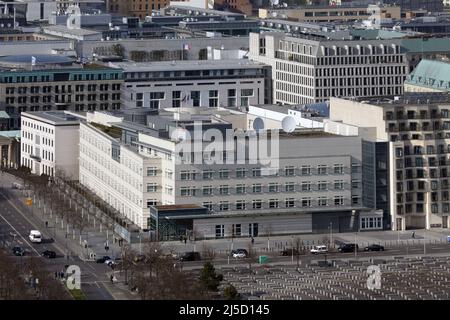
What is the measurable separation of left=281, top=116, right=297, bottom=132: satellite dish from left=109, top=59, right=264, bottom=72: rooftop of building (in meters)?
26.1

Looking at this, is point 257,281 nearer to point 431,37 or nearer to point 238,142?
point 238,142

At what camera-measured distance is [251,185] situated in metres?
89.7

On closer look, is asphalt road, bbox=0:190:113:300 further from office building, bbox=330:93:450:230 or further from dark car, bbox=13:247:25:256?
office building, bbox=330:93:450:230

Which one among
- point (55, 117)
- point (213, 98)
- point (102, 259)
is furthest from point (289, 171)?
point (213, 98)

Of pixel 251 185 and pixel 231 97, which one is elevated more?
pixel 231 97

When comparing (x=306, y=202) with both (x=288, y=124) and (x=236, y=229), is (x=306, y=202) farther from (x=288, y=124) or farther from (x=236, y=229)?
(x=288, y=124)

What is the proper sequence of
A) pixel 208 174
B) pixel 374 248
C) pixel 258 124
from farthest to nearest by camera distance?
pixel 258 124
pixel 208 174
pixel 374 248

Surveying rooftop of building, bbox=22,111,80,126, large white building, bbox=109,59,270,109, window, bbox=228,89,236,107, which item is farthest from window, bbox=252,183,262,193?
window, bbox=228,89,236,107

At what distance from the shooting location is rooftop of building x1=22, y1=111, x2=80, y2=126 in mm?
103875

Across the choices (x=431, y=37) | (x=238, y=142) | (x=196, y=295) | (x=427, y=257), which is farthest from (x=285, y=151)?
(x=431, y=37)

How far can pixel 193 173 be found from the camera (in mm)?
89188

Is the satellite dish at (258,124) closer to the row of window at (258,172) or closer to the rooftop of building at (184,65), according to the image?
the row of window at (258,172)

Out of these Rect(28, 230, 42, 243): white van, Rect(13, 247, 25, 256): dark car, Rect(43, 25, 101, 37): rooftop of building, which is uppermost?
Rect(43, 25, 101, 37): rooftop of building

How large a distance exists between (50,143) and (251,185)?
1682cm
